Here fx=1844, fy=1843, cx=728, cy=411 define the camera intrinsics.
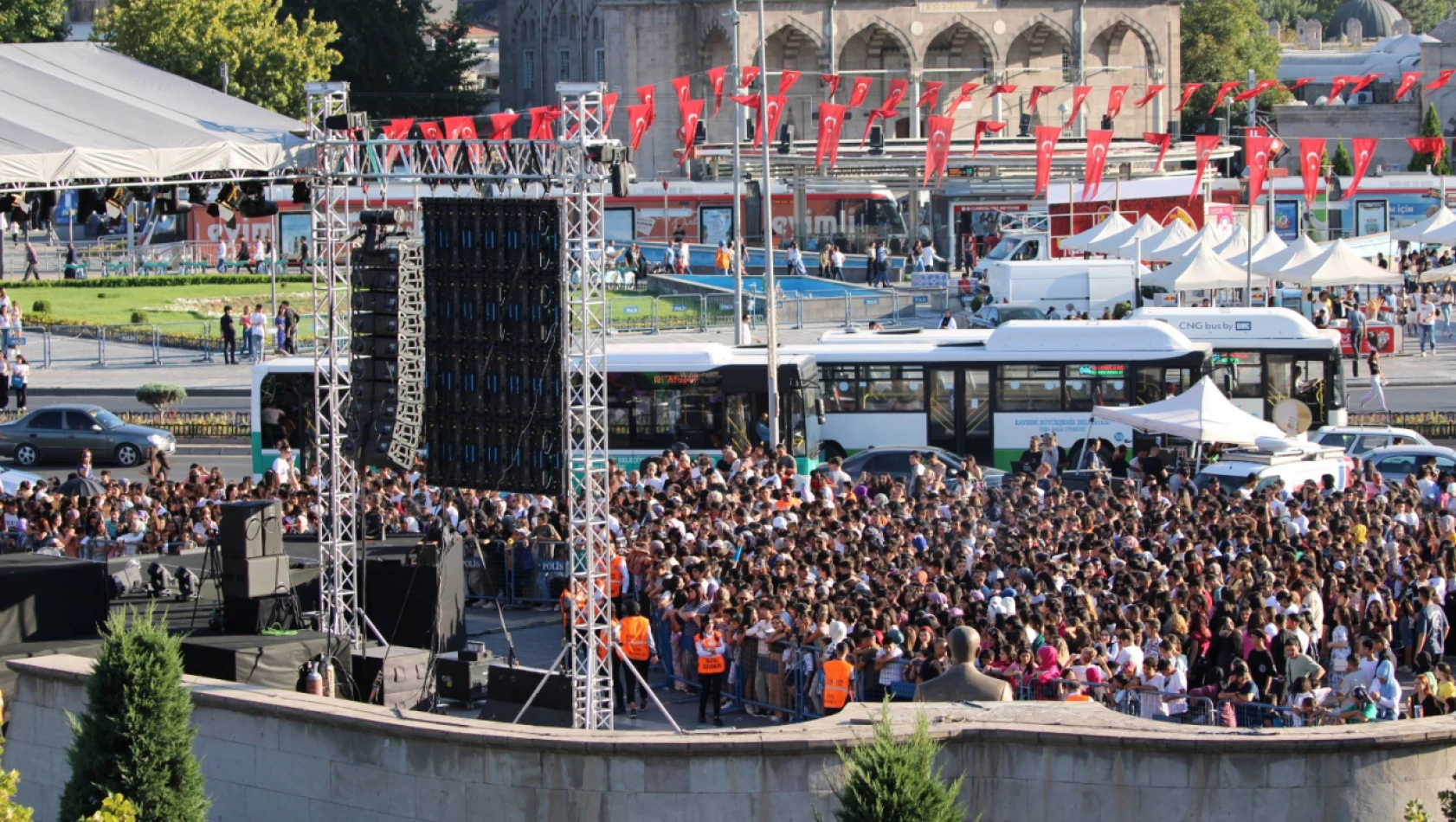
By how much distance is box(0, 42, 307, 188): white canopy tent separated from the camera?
21.6 meters

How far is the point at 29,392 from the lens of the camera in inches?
1526

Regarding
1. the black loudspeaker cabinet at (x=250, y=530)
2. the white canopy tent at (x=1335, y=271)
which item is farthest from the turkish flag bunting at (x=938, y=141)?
the black loudspeaker cabinet at (x=250, y=530)

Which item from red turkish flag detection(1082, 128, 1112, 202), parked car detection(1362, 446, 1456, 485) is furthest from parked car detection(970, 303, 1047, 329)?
parked car detection(1362, 446, 1456, 485)

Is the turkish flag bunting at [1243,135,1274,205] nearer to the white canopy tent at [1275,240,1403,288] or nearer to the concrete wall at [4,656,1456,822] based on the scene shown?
the white canopy tent at [1275,240,1403,288]

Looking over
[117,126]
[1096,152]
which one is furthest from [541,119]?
[117,126]

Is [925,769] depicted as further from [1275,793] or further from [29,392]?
[29,392]

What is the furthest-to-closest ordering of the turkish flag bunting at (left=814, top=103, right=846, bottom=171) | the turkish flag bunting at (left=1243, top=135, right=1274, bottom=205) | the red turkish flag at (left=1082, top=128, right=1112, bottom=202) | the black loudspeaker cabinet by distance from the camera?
the turkish flag bunting at (left=814, top=103, right=846, bottom=171)
the red turkish flag at (left=1082, top=128, right=1112, bottom=202)
the turkish flag bunting at (left=1243, top=135, right=1274, bottom=205)
the black loudspeaker cabinet

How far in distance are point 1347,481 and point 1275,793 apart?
45.7 ft

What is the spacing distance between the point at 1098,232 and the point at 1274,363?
1822 cm

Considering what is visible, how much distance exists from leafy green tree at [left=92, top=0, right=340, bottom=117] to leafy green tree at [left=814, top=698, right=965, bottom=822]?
6094cm

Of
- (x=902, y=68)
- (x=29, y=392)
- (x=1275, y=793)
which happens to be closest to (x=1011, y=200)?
(x=902, y=68)

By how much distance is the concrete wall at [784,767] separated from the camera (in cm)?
1088

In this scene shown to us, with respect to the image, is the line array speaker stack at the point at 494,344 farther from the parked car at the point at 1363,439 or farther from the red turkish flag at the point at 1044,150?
the red turkish flag at the point at 1044,150

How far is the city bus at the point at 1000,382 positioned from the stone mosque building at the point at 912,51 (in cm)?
4542
